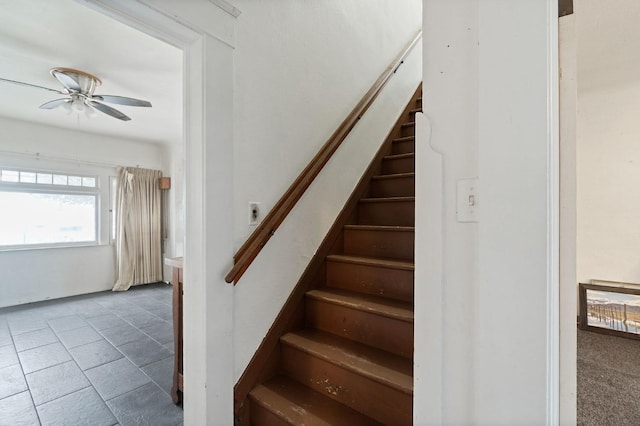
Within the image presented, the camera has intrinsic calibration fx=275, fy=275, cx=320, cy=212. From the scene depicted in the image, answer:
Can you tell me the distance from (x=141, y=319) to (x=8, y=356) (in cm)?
107

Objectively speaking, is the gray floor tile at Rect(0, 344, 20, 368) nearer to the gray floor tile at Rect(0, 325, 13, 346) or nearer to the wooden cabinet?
the gray floor tile at Rect(0, 325, 13, 346)

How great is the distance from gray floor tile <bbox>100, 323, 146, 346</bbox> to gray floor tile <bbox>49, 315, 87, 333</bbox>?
17.7 inches

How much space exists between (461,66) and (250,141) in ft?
3.36

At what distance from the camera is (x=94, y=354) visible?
98.0 inches

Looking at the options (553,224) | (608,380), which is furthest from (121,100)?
(608,380)

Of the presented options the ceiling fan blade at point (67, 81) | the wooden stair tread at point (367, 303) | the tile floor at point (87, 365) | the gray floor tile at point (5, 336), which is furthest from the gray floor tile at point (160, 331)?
the ceiling fan blade at point (67, 81)

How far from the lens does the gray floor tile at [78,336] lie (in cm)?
271

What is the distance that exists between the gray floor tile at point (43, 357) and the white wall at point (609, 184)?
512 cm

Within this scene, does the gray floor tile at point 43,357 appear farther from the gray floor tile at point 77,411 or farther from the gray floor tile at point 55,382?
the gray floor tile at point 77,411

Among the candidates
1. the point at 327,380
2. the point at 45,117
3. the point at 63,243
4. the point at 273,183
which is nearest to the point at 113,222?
the point at 63,243

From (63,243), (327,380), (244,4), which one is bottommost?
(327,380)

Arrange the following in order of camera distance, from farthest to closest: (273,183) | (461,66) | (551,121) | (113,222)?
1. (113,222)
2. (273,183)
3. (461,66)
4. (551,121)

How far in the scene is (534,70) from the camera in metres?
0.67

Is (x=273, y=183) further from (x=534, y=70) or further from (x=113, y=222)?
(x=113, y=222)
